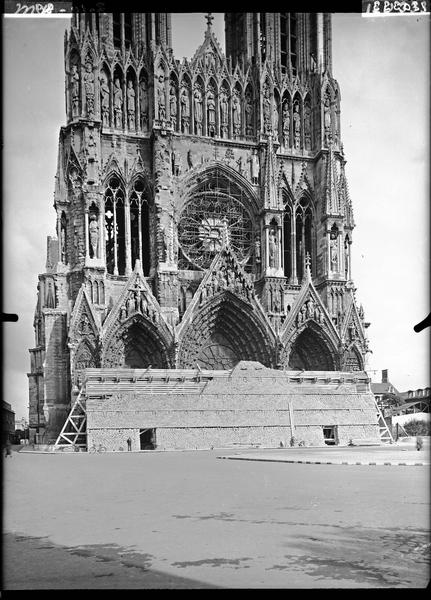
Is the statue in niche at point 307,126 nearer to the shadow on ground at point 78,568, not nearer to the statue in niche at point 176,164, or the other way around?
the statue in niche at point 176,164

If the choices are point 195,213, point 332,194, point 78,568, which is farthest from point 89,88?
point 78,568

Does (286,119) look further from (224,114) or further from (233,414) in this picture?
(233,414)

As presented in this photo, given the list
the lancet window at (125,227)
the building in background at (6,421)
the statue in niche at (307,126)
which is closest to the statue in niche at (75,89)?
the lancet window at (125,227)

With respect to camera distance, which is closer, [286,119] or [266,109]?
[266,109]

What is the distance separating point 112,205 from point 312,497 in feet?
103

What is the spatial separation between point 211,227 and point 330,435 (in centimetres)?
1439

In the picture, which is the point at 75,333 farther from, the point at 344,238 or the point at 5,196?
the point at 5,196

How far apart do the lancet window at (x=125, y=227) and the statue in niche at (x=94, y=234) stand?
1.57 meters

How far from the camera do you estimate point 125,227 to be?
4306cm

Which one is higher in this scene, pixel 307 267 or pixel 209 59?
pixel 209 59

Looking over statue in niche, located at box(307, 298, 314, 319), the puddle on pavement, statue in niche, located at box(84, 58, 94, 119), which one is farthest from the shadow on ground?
statue in niche, located at box(84, 58, 94, 119)

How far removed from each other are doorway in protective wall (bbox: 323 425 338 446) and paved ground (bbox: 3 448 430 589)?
2028 centimetres

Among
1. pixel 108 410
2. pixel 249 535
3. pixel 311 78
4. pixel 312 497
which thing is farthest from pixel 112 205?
pixel 249 535

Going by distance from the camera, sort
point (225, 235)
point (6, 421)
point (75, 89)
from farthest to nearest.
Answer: point (225, 235)
point (75, 89)
point (6, 421)
